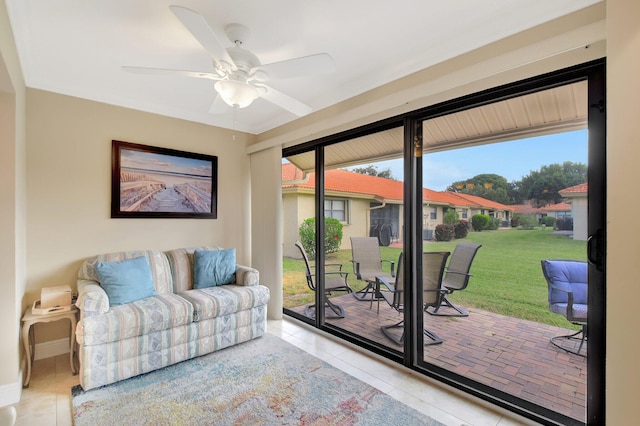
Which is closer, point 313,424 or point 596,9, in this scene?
point 596,9

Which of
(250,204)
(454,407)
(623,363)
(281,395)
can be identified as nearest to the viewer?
(623,363)

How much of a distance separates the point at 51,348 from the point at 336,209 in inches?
122

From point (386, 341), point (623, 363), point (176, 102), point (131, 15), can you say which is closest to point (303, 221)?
point (386, 341)

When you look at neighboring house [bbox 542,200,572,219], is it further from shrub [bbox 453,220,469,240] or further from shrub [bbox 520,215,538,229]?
shrub [bbox 453,220,469,240]

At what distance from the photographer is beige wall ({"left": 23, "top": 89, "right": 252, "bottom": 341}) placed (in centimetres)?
279

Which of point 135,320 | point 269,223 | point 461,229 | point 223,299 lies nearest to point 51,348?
point 135,320

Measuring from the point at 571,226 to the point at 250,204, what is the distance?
11.5 ft

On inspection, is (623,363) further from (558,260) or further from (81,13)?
(81,13)

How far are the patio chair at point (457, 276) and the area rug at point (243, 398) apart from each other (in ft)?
2.76

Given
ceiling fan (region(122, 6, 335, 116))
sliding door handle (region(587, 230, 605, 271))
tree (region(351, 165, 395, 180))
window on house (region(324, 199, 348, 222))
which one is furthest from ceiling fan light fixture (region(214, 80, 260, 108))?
sliding door handle (region(587, 230, 605, 271))

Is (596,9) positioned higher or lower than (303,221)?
higher

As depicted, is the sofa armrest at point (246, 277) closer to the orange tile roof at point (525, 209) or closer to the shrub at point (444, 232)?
the shrub at point (444, 232)

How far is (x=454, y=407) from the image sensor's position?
6.75ft

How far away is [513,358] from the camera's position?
2.16m
